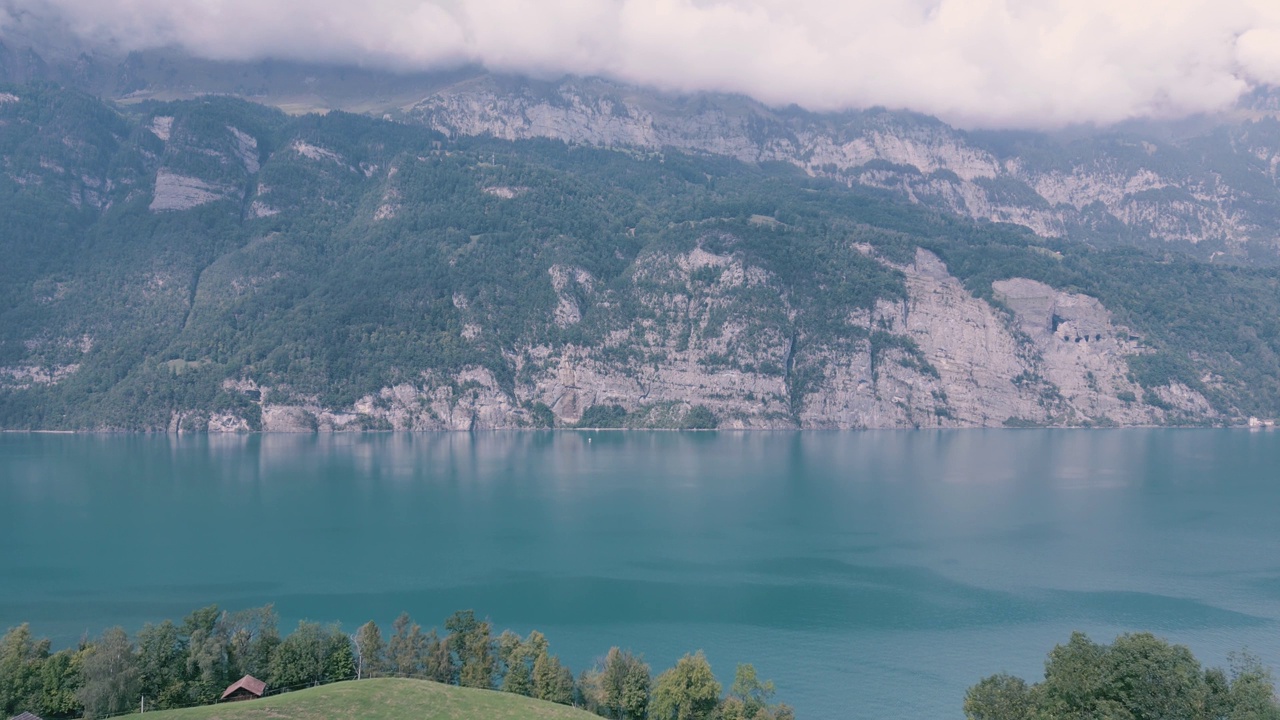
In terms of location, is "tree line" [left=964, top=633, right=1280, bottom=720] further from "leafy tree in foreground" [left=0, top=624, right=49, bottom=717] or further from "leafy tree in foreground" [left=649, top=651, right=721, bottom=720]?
"leafy tree in foreground" [left=0, top=624, right=49, bottom=717]

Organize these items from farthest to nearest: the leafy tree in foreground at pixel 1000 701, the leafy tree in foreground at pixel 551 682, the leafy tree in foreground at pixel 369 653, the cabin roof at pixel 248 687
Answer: the leafy tree in foreground at pixel 369 653
the leafy tree in foreground at pixel 551 682
the cabin roof at pixel 248 687
the leafy tree in foreground at pixel 1000 701

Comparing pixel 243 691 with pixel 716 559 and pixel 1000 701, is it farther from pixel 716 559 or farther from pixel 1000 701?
pixel 716 559

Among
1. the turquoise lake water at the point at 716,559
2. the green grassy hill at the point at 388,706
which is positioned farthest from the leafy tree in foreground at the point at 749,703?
the green grassy hill at the point at 388,706

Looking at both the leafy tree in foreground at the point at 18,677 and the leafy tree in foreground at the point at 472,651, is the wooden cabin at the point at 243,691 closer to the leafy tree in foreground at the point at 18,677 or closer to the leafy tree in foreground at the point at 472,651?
the leafy tree in foreground at the point at 18,677

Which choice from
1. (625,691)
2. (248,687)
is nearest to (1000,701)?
(625,691)

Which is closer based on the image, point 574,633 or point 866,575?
point 574,633

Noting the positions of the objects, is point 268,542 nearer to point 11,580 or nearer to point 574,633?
point 11,580

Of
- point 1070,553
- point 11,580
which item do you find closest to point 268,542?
point 11,580
